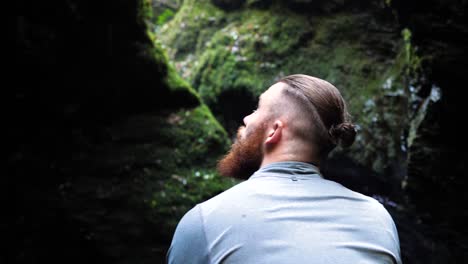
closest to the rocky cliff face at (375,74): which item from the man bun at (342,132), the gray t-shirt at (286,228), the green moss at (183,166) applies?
the green moss at (183,166)

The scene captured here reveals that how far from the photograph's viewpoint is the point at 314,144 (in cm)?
185

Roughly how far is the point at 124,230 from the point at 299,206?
343 centimetres

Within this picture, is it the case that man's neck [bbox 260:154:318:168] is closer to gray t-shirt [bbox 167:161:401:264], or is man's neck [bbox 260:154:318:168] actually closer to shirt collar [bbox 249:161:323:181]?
shirt collar [bbox 249:161:323:181]

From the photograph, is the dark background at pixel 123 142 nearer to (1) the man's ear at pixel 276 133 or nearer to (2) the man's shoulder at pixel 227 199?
(1) the man's ear at pixel 276 133

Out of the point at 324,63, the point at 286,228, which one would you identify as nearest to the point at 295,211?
the point at 286,228

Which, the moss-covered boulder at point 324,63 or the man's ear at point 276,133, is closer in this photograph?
the man's ear at point 276,133

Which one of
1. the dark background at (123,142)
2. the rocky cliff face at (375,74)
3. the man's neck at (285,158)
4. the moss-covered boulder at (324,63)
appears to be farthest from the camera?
the moss-covered boulder at (324,63)

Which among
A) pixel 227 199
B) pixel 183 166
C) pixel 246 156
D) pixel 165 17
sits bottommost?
pixel 183 166

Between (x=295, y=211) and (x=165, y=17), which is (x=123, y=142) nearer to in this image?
(x=295, y=211)

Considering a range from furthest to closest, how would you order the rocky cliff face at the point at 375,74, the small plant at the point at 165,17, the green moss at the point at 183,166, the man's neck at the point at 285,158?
the small plant at the point at 165,17
the green moss at the point at 183,166
the rocky cliff face at the point at 375,74
the man's neck at the point at 285,158

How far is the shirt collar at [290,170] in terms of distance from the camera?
1694 mm

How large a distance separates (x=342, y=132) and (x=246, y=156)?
21.5 inches

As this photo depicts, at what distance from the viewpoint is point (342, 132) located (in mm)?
1892

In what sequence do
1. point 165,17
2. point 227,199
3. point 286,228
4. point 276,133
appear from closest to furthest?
1. point 286,228
2. point 227,199
3. point 276,133
4. point 165,17
